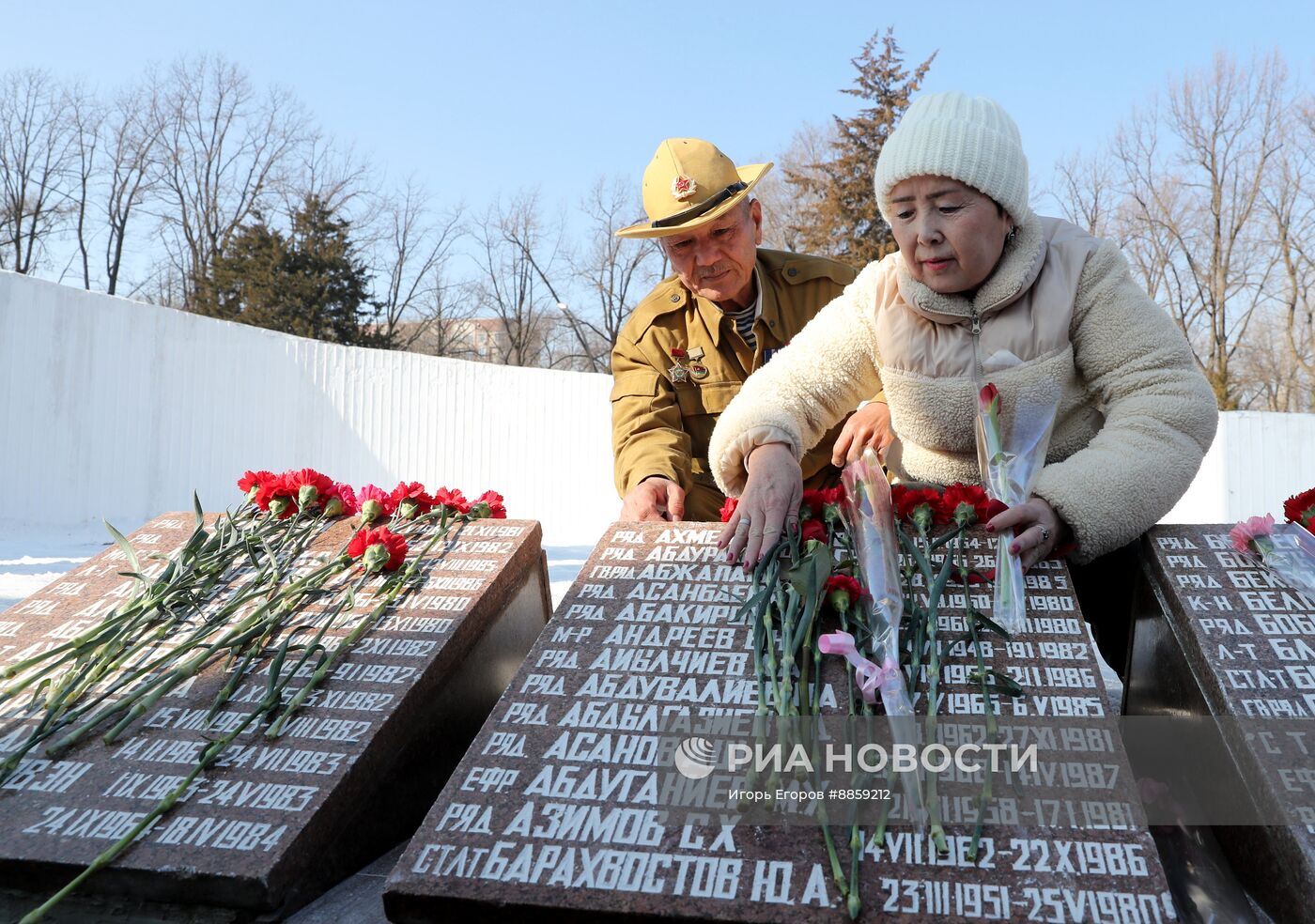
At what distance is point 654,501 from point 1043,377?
110cm

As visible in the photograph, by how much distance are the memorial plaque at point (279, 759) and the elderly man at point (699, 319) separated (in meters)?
0.89

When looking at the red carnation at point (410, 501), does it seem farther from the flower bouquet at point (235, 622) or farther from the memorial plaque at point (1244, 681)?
the memorial plaque at point (1244, 681)

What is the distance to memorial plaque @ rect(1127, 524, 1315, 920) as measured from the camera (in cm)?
140

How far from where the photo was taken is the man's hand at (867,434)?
8.11 ft

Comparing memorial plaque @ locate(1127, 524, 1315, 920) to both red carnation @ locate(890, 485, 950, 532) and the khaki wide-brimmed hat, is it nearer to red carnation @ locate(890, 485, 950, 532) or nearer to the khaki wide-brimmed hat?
red carnation @ locate(890, 485, 950, 532)

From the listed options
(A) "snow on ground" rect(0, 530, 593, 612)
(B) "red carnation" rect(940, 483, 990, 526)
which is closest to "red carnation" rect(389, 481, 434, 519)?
(B) "red carnation" rect(940, 483, 990, 526)

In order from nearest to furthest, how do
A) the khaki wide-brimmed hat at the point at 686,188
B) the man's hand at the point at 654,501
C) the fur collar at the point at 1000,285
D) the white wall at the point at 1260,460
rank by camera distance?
the fur collar at the point at 1000,285, the man's hand at the point at 654,501, the khaki wide-brimmed hat at the point at 686,188, the white wall at the point at 1260,460

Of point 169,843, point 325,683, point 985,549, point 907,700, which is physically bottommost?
point 169,843

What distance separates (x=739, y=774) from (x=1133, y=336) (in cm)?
116

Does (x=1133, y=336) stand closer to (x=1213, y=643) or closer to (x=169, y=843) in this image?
(x=1213, y=643)

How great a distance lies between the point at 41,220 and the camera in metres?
22.3

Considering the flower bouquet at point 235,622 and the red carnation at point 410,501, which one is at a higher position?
the red carnation at point 410,501

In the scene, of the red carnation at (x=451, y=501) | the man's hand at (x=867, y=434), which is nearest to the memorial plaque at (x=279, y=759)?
the red carnation at (x=451, y=501)

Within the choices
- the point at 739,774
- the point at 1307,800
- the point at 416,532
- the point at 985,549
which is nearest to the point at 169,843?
the point at 739,774
